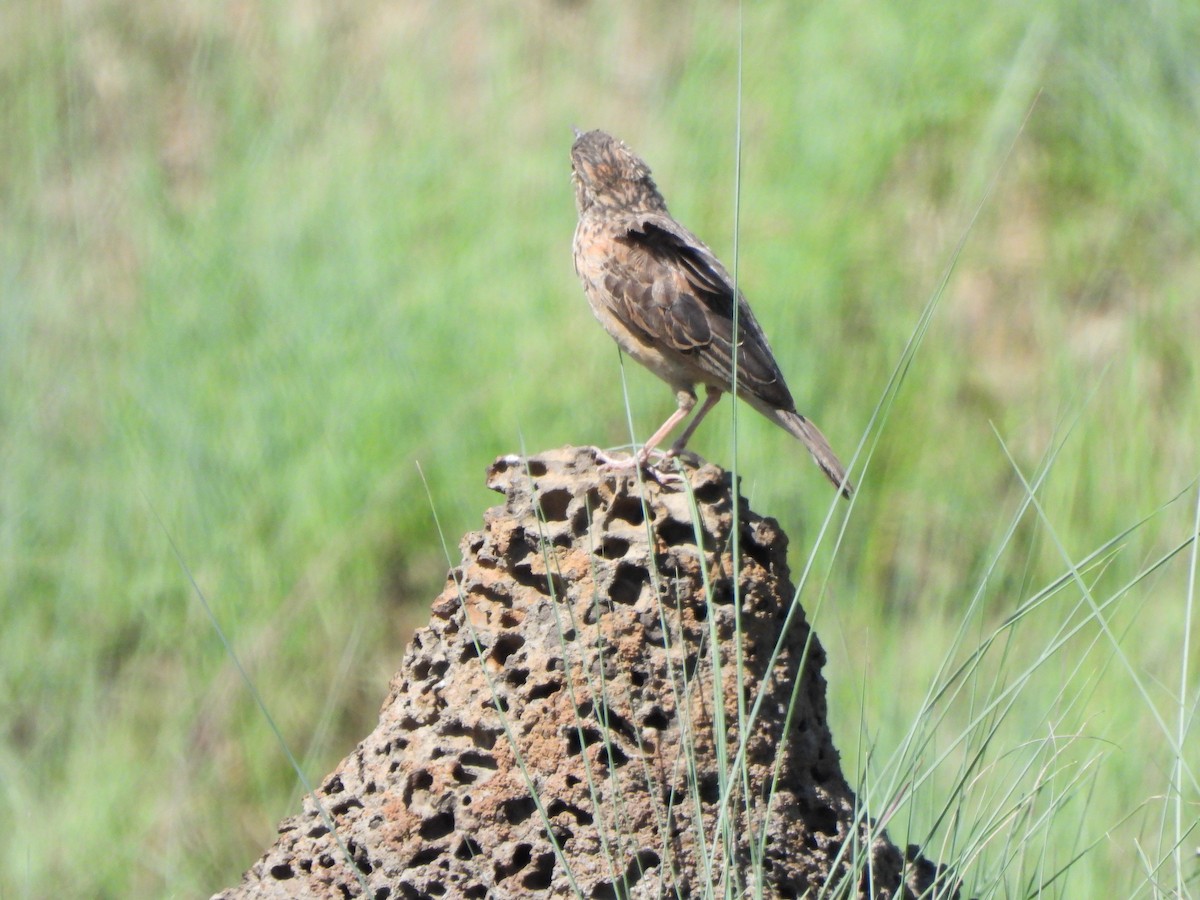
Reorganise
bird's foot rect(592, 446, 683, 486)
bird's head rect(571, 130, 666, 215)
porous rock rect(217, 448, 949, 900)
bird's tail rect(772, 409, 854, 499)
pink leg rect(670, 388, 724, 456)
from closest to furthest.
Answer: porous rock rect(217, 448, 949, 900)
bird's foot rect(592, 446, 683, 486)
pink leg rect(670, 388, 724, 456)
bird's tail rect(772, 409, 854, 499)
bird's head rect(571, 130, 666, 215)

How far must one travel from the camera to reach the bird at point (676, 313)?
4.80 m

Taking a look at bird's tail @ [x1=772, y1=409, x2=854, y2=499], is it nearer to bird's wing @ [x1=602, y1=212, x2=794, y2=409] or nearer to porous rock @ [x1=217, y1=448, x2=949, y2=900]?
bird's wing @ [x1=602, y1=212, x2=794, y2=409]

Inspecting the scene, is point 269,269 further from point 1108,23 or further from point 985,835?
point 985,835

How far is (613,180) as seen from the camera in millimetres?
5531

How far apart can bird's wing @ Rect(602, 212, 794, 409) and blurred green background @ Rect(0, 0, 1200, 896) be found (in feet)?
6.27

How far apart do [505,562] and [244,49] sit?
23.8 ft

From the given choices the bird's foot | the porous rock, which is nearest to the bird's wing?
the bird's foot

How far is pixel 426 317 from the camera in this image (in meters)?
7.73

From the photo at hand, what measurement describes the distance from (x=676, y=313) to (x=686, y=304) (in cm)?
5

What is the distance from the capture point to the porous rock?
3.05m

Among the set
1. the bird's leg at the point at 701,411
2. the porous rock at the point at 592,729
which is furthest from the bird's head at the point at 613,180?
the porous rock at the point at 592,729

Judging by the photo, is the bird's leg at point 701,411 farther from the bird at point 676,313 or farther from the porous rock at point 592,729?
the porous rock at point 592,729

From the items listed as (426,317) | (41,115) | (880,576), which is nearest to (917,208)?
(880,576)

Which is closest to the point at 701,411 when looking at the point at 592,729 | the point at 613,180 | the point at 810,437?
the point at 810,437
